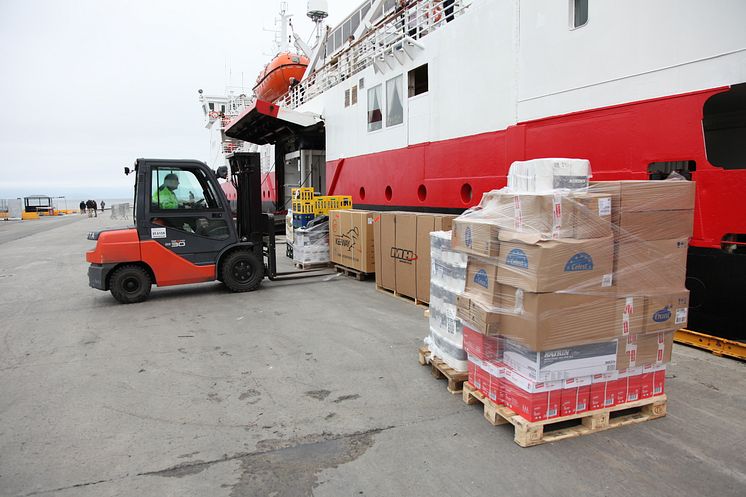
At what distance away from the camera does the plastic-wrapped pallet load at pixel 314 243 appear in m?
10.3

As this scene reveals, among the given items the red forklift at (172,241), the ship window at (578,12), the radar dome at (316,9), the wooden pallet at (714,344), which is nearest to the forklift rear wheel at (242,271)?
the red forklift at (172,241)

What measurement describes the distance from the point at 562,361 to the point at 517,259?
0.73m

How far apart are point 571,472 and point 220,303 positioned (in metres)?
5.77

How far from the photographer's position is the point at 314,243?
1034cm

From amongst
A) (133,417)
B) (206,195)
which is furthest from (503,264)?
(206,195)

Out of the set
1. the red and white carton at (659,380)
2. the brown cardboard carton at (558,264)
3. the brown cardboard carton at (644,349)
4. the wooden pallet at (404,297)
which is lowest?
the wooden pallet at (404,297)

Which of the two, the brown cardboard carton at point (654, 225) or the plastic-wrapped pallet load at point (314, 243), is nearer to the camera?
the brown cardboard carton at point (654, 225)

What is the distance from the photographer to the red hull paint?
446 cm

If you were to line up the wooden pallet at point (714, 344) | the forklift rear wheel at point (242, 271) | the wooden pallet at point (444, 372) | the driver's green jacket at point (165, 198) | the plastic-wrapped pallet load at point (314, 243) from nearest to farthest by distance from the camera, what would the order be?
1. the wooden pallet at point (444, 372)
2. the wooden pallet at point (714, 344)
3. the driver's green jacket at point (165, 198)
4. the forklift rear wheel at point (242, 271)
5. the plastic-wrapped pallet load at point (314, 243)

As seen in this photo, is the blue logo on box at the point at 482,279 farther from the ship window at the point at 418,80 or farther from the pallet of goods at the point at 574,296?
the ship window at the point at 418,80

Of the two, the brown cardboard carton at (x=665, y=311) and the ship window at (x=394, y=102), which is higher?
the ship window at (x=394, y=102)

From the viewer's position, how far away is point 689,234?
131 inches

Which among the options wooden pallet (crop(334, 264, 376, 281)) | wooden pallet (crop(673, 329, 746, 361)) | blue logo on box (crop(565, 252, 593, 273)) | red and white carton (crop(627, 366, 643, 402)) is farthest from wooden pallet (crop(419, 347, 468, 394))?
wooden pallet (crop(334, 264, 376, 281))

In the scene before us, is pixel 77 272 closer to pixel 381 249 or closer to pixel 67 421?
pixel 381 249
